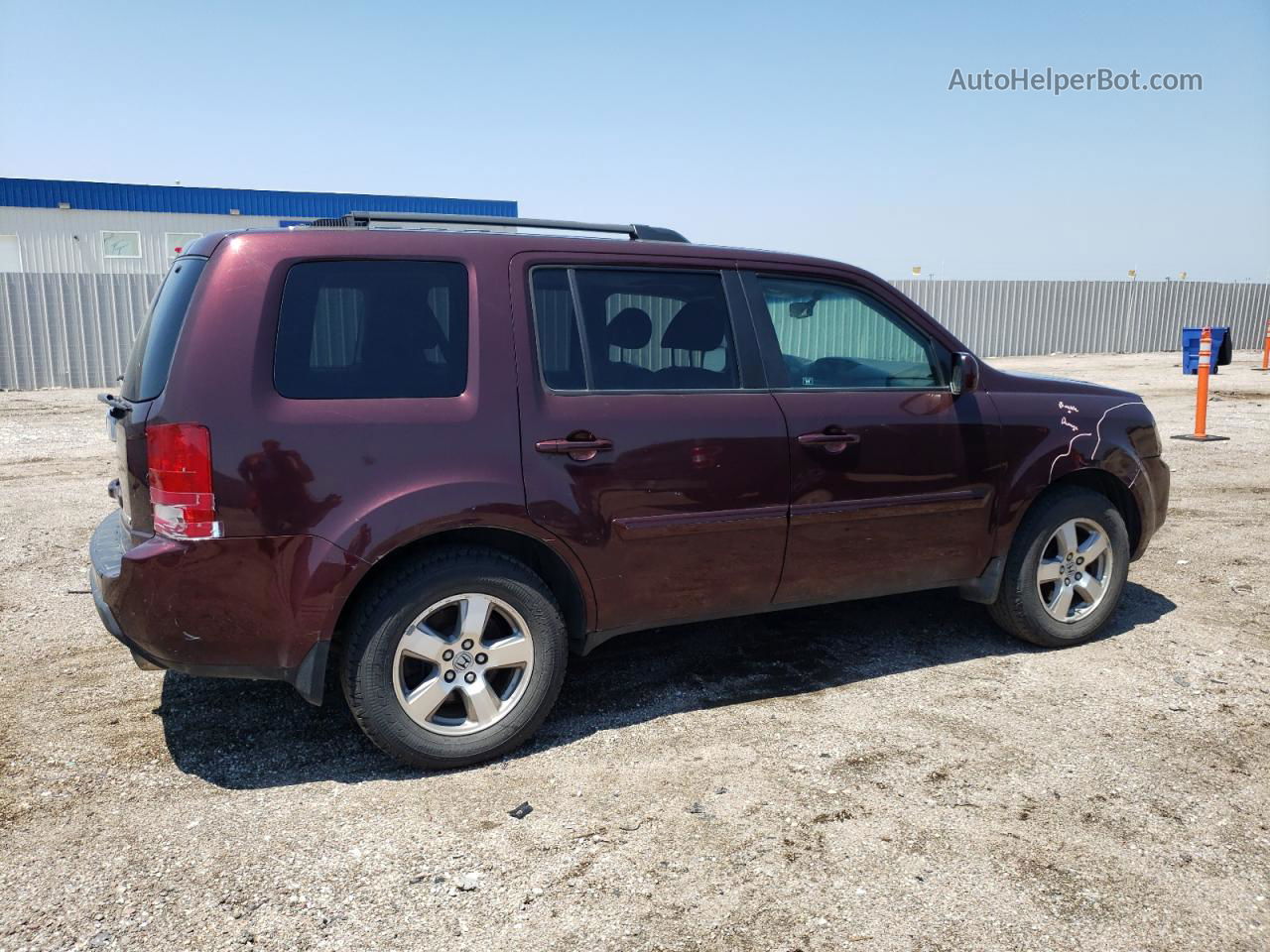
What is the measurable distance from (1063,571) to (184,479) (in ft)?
12.6

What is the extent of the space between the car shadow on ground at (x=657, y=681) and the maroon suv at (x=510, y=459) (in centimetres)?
39

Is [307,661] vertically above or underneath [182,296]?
underneath

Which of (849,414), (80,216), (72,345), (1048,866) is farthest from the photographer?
(80,216)

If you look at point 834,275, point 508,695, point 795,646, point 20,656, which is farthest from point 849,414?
point 20,656

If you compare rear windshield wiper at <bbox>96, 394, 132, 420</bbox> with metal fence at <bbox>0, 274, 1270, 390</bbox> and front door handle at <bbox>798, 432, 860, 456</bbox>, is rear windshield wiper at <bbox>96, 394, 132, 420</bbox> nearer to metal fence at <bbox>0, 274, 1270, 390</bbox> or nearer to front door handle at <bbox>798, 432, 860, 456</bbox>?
front door handle at <bbox>798, 432, 860, 456</bbox>

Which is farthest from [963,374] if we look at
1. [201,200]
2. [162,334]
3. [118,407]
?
[201,200]

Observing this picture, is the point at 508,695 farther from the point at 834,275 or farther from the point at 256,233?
the point at 834,275

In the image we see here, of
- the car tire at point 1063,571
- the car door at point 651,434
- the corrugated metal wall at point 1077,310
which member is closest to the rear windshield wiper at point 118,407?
the car door at point 651,434

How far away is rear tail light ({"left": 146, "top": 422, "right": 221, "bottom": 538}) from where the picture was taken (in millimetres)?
3053

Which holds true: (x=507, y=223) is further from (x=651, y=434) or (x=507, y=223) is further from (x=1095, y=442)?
(x=1095, y=442)

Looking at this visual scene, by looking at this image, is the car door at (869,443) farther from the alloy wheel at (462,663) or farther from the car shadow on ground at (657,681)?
the alloy wheel at (462,663)

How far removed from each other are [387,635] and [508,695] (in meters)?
0.52

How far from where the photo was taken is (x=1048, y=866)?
284cm

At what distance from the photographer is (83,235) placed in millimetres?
28531
